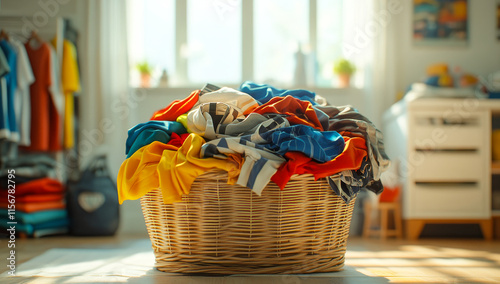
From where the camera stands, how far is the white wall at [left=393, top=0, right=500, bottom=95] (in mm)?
3424

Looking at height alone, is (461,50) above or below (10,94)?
above

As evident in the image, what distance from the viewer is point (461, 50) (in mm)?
3439

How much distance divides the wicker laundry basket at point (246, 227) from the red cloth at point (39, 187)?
164 centimetres

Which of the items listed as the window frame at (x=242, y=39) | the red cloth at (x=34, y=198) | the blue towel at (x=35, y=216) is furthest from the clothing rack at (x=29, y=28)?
the blue towel at (x=35, y=216)

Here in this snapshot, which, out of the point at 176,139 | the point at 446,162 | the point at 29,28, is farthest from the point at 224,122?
the point at 29,28

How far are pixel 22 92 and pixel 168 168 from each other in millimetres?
2062

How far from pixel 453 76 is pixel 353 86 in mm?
666

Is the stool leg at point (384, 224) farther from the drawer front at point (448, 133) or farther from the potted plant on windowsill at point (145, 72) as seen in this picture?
the potted plant on windowsill at point (145, 72)

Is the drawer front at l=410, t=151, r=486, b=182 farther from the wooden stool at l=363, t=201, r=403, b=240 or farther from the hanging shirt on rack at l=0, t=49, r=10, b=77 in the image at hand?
the hanging shirt on rack at l=0, t=49, r=10, b=77

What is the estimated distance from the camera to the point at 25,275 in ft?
4.90

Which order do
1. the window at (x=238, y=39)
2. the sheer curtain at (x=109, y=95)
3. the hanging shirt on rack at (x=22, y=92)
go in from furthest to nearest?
the window at (x=238, y=39), the sheer curtain at (x=109, y=95), the hanging shirt on rack at (x=22, y=92)

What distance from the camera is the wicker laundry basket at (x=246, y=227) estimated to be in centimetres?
138

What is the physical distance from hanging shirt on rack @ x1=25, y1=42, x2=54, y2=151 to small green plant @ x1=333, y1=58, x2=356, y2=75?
1.92 metres

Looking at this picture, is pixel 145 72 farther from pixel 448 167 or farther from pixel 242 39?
pixel 448 167
